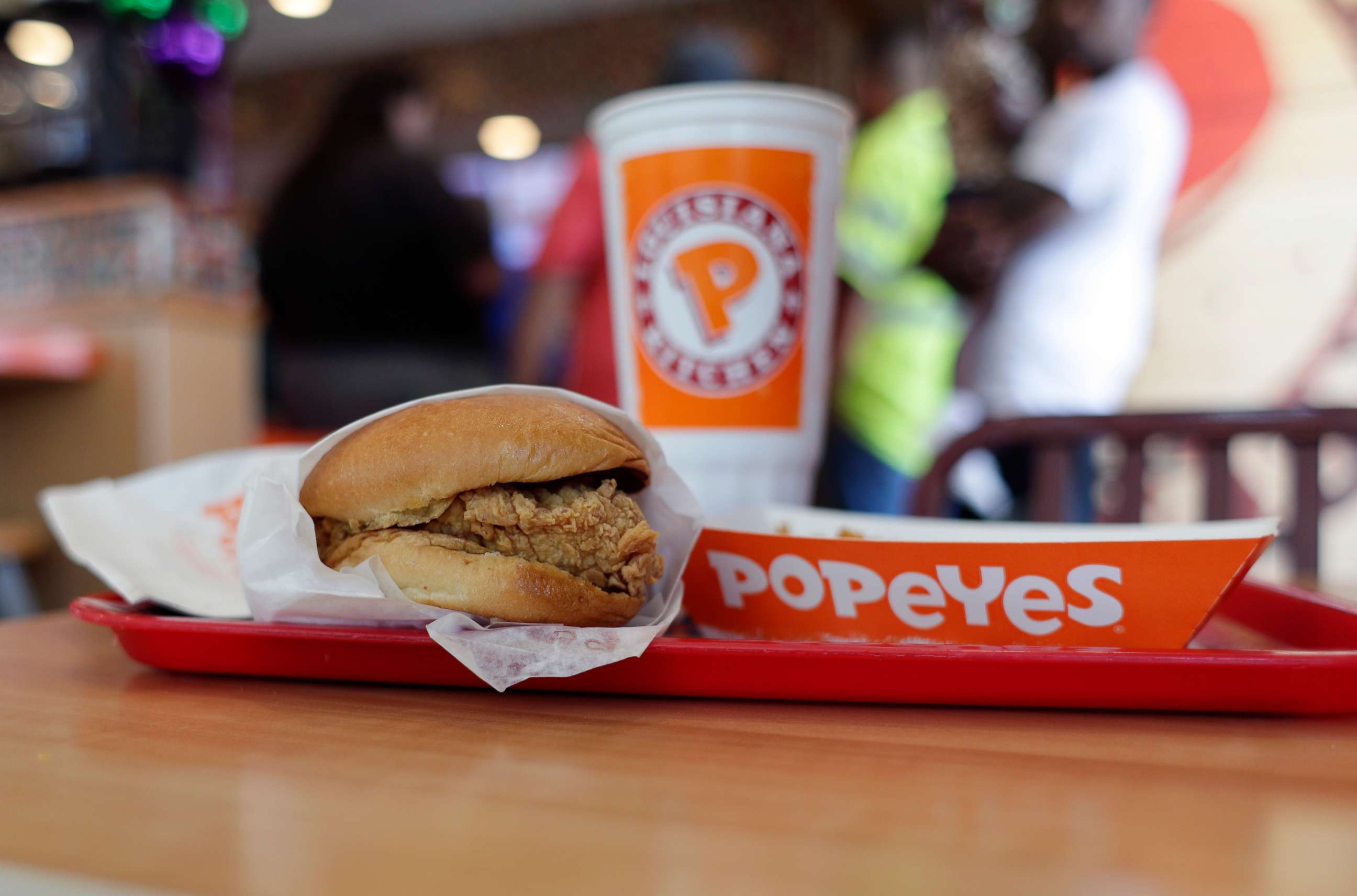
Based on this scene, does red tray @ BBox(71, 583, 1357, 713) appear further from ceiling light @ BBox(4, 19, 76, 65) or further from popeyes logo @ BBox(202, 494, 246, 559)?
ceiling light @ BBox(4, 19, 76, 65)

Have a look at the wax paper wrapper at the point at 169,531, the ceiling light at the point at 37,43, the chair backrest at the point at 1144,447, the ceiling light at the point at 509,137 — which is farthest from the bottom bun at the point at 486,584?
the ceiling light at the point at 509,137

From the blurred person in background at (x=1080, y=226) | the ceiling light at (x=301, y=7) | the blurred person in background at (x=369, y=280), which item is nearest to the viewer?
the blurred person in background at (x=369, y=280)

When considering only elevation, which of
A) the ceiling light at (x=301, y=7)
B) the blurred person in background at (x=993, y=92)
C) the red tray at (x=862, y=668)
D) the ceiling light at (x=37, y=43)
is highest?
the ceiling light at (x=301, y=7)

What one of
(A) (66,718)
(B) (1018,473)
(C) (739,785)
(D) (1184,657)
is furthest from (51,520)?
(B) (1018,473)

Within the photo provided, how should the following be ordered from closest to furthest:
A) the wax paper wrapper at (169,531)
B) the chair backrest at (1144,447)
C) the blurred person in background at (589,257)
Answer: the wax paper wrapper at (169,531) < the chair backrest at (1144,447) < the blurred person in background at (589,257)

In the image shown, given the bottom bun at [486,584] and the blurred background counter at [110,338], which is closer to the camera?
the bottom bun at [486,584]

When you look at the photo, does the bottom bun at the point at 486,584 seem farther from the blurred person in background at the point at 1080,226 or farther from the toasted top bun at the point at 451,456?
the blurred person in background at the point at 1080,226

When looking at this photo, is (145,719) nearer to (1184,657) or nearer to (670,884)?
(670,884)
